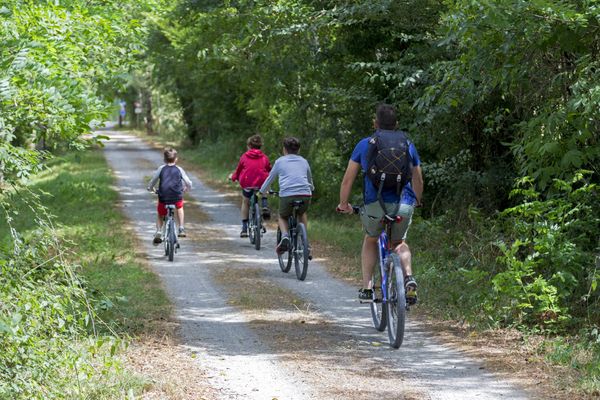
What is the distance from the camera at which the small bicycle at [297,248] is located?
12750 mm

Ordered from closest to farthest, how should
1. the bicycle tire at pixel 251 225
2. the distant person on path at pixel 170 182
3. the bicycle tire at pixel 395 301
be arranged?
1. the bicycle tire at pixel 395 301
2. the distant person on path at pixel 170 182
3. the bicycle tire at pixel 251 225

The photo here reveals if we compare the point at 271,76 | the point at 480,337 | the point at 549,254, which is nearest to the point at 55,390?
the point at 480,337

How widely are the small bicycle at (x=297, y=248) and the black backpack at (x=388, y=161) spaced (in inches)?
160

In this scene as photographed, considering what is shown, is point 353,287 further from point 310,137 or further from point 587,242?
point 310,137

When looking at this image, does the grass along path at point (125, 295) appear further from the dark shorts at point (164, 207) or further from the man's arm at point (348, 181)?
the man's arm at point (348, 181)

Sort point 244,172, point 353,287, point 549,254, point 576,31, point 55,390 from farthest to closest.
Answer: point 244,172
point 353,287
point 549,254
point 576,31
point 55,390

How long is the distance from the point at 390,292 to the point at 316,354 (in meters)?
0.94

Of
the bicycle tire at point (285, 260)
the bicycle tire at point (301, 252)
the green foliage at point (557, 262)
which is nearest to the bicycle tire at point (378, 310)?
the green foliage at point (557, 262)

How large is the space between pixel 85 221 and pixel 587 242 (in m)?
13.5

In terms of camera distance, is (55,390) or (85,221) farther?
(85,221)

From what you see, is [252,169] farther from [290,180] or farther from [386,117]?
[386,117]

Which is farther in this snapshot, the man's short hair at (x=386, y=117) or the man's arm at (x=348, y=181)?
the man's arm at (x=348, y=181)

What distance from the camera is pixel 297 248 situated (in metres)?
13.0

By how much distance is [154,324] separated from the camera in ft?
32.4
